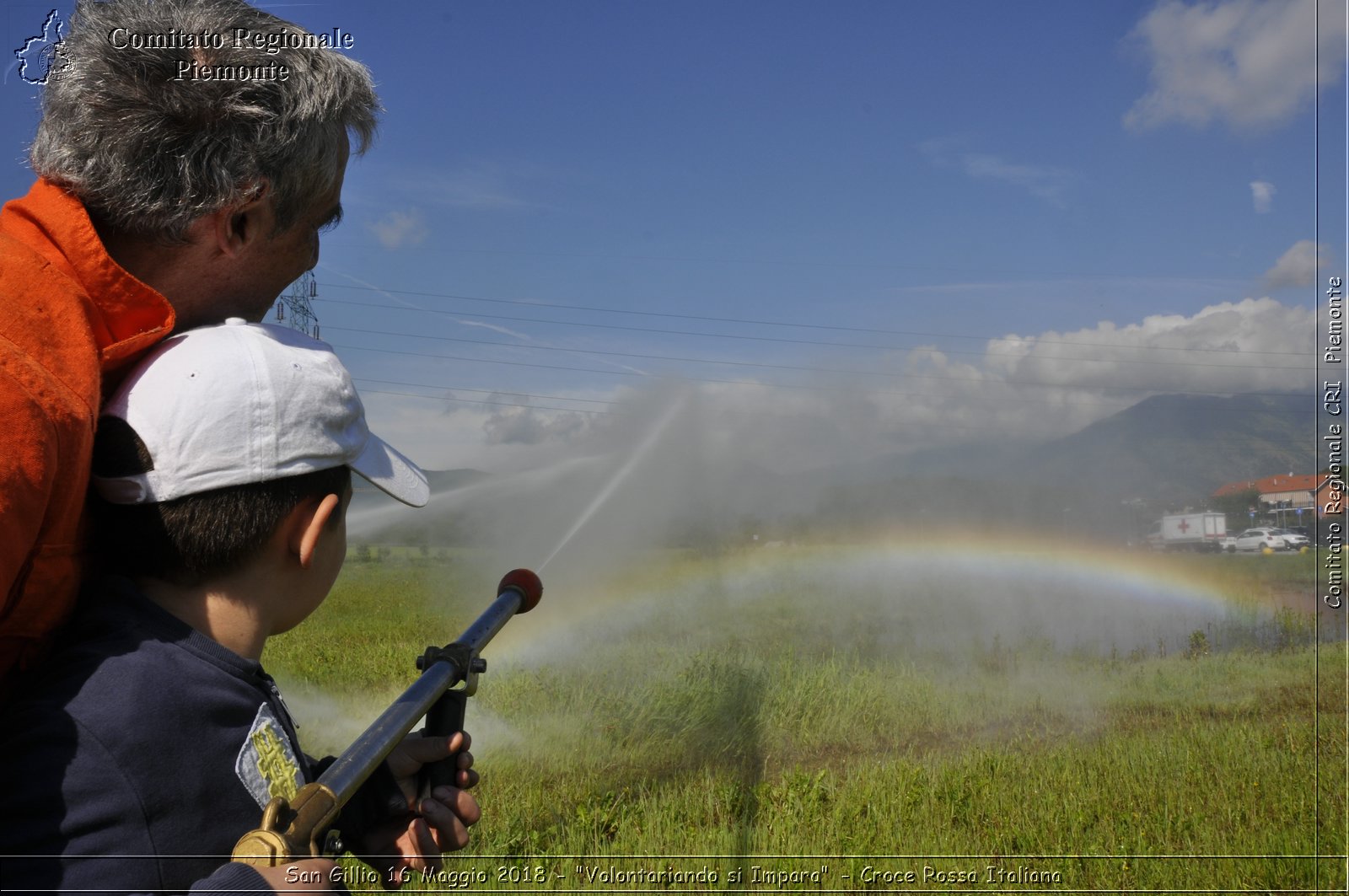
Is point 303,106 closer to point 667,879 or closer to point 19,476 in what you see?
point 19,476

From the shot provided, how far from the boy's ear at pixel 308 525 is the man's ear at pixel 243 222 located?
2.13ft

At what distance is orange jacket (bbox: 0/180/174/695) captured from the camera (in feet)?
4.09

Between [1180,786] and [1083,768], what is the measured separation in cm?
57

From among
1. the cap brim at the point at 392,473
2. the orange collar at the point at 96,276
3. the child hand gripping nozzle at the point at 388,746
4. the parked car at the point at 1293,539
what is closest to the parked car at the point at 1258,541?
the parked car at the point at 1293,539

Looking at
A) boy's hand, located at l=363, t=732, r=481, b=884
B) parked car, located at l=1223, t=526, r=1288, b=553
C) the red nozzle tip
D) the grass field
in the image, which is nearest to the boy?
boy's hand, located at l=363, t=732, r=481, b=884

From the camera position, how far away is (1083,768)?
5.73 metres

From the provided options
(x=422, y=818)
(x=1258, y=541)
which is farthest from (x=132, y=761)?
(x=1258, y=541)

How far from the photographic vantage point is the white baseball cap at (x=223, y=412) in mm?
1519

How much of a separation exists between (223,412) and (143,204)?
1.90 feet

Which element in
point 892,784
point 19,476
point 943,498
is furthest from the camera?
point 943,498

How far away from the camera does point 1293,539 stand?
38.2 ft

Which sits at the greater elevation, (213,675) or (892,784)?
(213,675)

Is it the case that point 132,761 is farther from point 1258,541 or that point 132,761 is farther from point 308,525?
point 1258,541

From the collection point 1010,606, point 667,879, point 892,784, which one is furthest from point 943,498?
point 667,879
